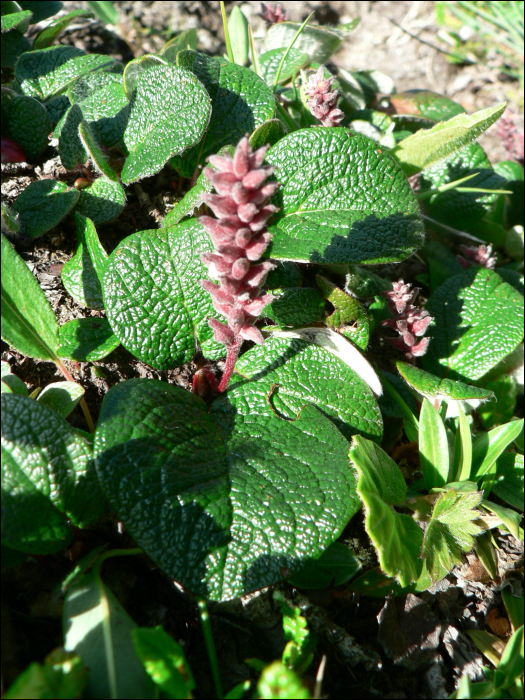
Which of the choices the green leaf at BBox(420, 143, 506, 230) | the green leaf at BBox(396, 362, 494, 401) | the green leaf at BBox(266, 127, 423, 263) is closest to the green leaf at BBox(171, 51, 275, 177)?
the green leaf at BBox(266, 127, 423, 263)

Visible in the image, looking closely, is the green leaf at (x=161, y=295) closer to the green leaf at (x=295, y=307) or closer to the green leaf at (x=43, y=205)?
the green leaf at (x=295, y=307)

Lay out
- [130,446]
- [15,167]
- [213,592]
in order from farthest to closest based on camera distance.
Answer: [15,167] < [130,446] < [213,592]

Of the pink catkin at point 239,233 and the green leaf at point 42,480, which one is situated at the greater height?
the pink catkin at point 239,233

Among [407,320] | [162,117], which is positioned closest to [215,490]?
[407,320]

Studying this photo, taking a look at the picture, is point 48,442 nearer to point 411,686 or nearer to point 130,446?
point 130,446

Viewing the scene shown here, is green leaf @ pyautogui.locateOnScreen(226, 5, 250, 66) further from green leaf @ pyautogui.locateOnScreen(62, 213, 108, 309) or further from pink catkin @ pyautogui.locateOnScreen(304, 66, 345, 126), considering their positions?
green leaf @ pyautogui.locateOnScreen(62, 213, 108, 309)

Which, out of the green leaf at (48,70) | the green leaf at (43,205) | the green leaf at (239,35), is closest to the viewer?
the green leaf at (43,205)

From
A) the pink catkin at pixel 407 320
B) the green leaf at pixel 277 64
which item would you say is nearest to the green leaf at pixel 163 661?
the pink catkin at pixel 407 320

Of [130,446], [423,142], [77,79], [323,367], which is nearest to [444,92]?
[423,142]
